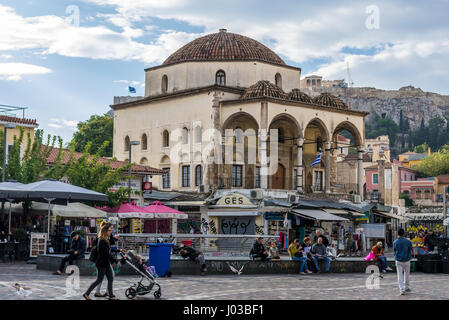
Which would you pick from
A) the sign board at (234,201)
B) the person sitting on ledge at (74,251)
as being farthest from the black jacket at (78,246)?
the sign board at (234,201)

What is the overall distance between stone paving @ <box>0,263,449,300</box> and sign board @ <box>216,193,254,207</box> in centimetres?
1903

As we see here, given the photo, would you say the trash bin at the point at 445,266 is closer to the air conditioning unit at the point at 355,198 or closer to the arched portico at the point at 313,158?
the air conditioning unit at the point at 355,198

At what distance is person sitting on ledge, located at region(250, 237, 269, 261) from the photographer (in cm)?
2230

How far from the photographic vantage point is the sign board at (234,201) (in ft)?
134

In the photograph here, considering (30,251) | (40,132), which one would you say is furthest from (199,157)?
(30,251)

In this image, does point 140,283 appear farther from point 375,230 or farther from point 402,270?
point 375,230

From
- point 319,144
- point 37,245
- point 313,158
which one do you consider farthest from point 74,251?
point 319,144

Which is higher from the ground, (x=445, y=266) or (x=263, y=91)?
(x=263, y=91)

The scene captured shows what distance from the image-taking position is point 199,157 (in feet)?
148

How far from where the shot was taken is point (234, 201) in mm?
41562

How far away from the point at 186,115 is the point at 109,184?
14.5m

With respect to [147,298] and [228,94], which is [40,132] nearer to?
[228,94]

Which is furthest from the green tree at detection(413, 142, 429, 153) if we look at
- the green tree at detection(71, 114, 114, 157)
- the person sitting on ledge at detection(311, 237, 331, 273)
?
the person sitting on ledge at detection(311, 237, 331, 273)

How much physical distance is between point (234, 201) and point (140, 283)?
89.4 feet
